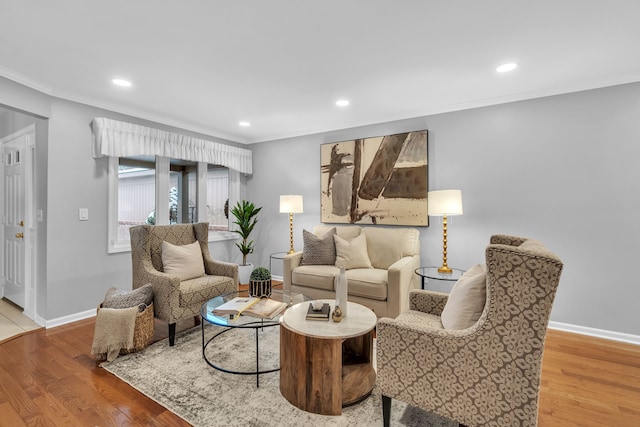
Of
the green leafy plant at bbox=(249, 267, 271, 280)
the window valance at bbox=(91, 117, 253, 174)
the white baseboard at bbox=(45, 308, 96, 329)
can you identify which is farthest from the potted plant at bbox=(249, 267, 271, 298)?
the window valance at bbox=(91, 117, 253, 174)

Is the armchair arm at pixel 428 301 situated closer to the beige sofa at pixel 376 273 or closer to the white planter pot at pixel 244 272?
the beige sofa at pixel 376 273

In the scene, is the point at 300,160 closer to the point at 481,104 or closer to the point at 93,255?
the point at 481,104

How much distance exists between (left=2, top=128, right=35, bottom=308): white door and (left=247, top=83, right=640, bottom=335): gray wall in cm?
450

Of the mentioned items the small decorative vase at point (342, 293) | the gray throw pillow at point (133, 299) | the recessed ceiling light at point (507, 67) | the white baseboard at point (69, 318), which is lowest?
the white baseboard at point (69, 318)

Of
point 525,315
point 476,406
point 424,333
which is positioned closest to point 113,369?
point 424,333

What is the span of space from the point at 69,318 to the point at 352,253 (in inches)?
122

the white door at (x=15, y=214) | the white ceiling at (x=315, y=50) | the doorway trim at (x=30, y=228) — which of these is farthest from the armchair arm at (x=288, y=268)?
the white door at (x=15, y=214)

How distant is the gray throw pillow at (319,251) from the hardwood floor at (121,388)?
2100 millimetres

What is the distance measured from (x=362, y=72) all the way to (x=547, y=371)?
281 centimetres

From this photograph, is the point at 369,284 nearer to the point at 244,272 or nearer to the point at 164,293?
the point at 164,293

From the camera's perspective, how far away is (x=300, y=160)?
4758mm

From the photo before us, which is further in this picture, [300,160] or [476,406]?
[300,160]

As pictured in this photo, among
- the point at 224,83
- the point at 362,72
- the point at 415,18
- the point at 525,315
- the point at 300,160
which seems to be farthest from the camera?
the point at 300,160

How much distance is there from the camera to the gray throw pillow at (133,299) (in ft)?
8.50
